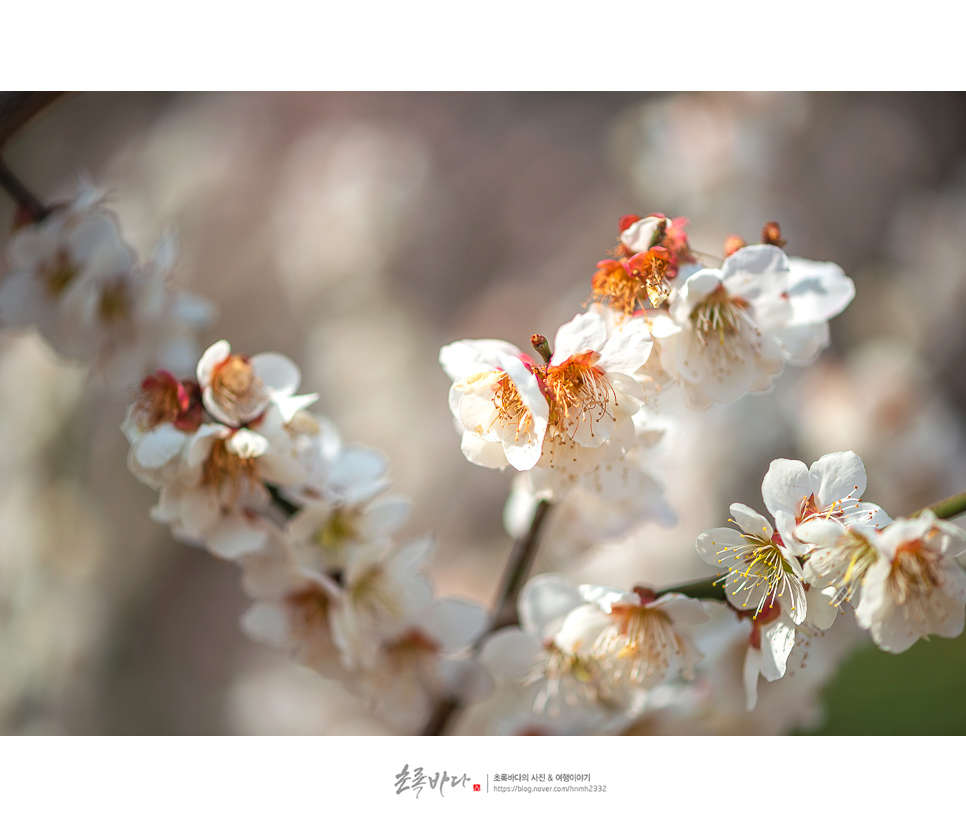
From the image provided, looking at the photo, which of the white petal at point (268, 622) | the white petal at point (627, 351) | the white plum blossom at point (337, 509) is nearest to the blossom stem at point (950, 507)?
the white petal at point (627, 351)

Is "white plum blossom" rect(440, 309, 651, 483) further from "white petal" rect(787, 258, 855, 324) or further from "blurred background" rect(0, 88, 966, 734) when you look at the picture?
"blurred background" rect(0, 88, 966, 734)

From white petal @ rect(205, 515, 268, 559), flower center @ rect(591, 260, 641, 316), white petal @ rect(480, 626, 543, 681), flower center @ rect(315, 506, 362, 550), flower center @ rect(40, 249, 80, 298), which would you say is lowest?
white petal @ rect(480, 626, 543, 681)

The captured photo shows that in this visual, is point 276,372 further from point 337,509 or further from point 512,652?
point 512,652

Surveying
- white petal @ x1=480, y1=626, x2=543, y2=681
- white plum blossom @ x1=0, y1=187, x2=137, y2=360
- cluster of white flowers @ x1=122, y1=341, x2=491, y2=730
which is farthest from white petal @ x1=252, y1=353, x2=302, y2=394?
white petal @ x1=480, y1=626, x2=543, y2=681

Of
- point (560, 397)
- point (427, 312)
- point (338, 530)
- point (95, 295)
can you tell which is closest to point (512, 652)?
point (338, 530)
